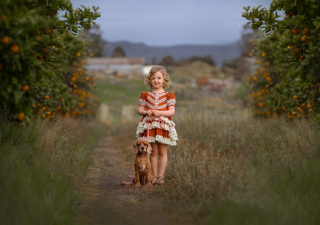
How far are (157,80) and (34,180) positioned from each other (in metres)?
2.58

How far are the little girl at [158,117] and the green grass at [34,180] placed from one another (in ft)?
4.01

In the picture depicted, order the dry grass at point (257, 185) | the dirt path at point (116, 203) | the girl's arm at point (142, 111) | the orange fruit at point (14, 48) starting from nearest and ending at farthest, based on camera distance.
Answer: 1. the dry grass at point (257, 185)
2. the orange fruit at point (14, 48)
3. the dirt path at point (116, 203)
4. the girl's arm at point (142, 111)

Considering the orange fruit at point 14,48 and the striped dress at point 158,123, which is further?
the striped dress at point 158,123

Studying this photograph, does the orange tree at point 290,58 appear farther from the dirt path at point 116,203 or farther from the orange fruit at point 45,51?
the orange fruit at point 45,51

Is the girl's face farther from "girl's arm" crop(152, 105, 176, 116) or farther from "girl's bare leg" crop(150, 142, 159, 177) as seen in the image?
"girl's bare leg" crop(150, 142, 159, 177)

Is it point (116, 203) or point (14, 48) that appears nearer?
point (14, 48)

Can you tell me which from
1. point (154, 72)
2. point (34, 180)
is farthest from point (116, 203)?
point (154, 72)

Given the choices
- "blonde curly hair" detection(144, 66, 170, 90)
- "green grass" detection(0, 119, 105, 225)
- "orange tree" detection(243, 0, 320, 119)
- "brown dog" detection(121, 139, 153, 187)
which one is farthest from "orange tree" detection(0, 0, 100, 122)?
"orange tree" detection(243, 0, 320, 119)

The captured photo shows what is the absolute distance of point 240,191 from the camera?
443 centimetres

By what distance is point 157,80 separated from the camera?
6.35 metres

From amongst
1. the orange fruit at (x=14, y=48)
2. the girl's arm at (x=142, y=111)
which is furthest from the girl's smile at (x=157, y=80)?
the orange fruit at (x=14, y=48)

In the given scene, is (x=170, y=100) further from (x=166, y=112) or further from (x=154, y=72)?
(x=154, y=72)

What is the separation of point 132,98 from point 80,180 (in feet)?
123

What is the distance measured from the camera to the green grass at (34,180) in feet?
12.9
